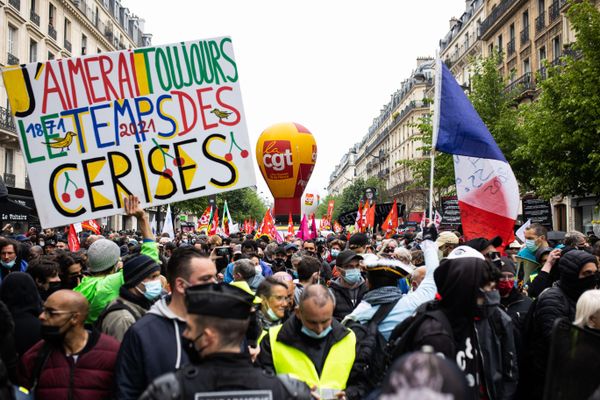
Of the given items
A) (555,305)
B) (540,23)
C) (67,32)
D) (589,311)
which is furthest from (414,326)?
(67,32)

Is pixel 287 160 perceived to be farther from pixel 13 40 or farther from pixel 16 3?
pixel 16 3

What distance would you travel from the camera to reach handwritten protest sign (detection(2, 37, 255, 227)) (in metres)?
4.67

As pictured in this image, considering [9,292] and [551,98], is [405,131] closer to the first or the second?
[551,98]

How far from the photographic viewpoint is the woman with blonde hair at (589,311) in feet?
11.3

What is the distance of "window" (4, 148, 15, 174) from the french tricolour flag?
26.1 metres

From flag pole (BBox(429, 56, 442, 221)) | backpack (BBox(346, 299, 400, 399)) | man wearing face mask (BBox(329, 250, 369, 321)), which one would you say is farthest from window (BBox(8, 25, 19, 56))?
backpack (BBox(346, 299, 400, 399))

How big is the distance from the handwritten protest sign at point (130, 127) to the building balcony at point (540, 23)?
33.4 m

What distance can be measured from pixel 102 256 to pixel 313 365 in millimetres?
2132

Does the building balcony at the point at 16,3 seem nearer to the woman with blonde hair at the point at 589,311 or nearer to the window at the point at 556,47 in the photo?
the window at the point at 556,47

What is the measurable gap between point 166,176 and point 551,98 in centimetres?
1684

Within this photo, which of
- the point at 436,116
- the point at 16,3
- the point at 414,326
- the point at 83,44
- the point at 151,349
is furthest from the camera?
the point at 83,44

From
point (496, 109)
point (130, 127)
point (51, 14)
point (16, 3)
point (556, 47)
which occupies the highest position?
point (51, 14)

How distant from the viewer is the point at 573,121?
18359 mm

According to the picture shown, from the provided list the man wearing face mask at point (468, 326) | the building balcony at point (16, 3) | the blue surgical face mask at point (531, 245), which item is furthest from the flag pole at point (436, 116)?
the building balcony at point (16, 3)
